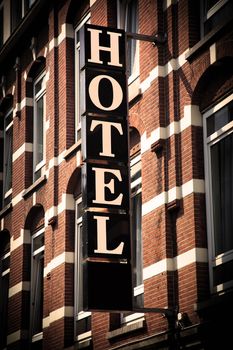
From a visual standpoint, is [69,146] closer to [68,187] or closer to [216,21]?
[68,187]

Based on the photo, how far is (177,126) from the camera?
15.5 m

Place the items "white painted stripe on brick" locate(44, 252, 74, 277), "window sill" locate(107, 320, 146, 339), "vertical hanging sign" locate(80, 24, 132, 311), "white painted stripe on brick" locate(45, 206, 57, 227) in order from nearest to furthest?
"vertical hanging sign" locate(80, 24, 132, 311), "window sill" locate(107, 320, 146, 339), "white painted stripe on brick" locate(44, 252, 74, 277), "white painted stripe on brick" locate(45, 206, 57, 227)

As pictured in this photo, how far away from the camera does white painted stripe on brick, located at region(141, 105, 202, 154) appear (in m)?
15.2

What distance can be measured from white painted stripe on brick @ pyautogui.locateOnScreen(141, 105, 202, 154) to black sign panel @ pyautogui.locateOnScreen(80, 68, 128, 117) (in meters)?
0.83

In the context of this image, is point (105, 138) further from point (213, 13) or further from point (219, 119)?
point (213, 13)

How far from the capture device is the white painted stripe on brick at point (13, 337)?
21.7 metres

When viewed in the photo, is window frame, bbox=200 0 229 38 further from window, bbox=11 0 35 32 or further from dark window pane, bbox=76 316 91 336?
window, bbox=11 0 35 32

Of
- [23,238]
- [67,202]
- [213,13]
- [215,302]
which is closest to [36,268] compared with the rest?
[23,238]

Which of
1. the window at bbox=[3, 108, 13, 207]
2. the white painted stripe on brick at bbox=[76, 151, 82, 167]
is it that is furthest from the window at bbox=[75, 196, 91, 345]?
the window at bbox=[3, 108, 13, 207]

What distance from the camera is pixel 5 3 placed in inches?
1037

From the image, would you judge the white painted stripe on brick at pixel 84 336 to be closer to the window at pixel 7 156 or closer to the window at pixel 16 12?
the window at pixel 7 156

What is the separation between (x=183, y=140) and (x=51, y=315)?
6226 millimetres

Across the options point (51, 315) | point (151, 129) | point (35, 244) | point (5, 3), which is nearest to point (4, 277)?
point (35, 244)

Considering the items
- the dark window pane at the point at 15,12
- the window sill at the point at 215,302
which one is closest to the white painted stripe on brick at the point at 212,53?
the window sill at the point at 215,302
